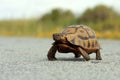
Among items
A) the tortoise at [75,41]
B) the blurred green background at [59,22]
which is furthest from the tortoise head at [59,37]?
the blurred green background at [59,22]

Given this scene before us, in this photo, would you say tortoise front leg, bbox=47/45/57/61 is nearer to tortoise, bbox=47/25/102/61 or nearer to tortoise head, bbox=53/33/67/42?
tortoise, bbox=47/25/102/61

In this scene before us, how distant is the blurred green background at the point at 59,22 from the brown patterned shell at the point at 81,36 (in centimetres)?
1712

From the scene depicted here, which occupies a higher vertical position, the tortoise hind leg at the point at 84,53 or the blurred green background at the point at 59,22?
the tortoise hind leg at the point at 84,53

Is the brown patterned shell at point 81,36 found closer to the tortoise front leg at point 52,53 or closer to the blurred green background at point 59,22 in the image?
the tortoise front leg at point 52,53

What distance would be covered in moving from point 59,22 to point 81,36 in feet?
84.8

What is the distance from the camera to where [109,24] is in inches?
1262

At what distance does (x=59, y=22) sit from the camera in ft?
119

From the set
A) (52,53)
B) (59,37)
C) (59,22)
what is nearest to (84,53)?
(59,37)

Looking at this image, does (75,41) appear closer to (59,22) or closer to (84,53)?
(84,53)

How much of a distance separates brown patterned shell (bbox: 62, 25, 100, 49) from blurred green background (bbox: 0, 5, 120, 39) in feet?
56.2

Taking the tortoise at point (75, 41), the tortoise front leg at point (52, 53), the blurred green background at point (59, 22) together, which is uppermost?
the tortoise at point (75, 41)

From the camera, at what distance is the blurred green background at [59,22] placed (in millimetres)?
31495

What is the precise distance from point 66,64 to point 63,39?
2.34ft

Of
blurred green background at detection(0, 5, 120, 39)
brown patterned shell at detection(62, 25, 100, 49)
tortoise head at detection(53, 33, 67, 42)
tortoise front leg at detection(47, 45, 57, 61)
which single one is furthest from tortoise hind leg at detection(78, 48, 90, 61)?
blurred green background at detection(0, 5, 120, 39)
